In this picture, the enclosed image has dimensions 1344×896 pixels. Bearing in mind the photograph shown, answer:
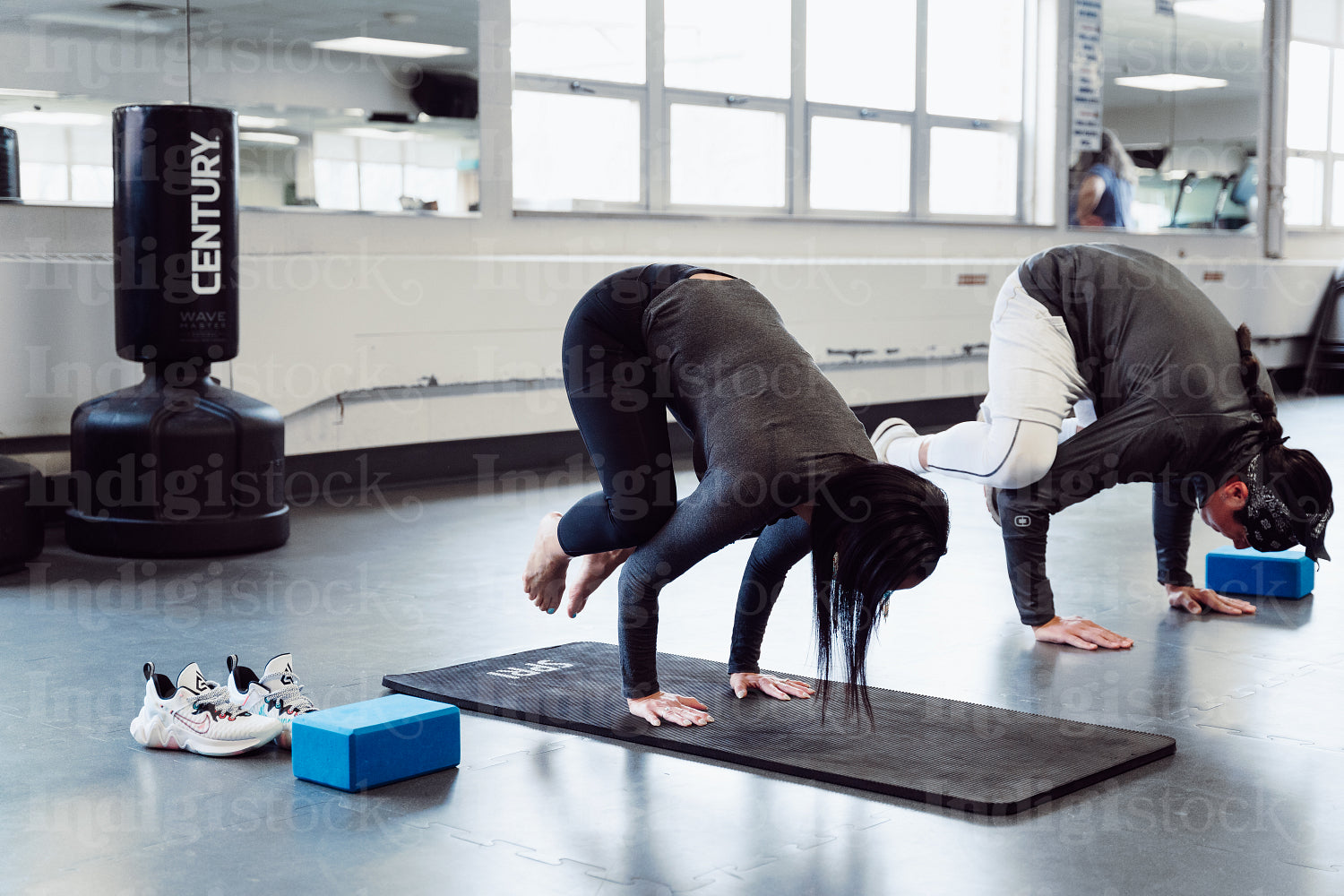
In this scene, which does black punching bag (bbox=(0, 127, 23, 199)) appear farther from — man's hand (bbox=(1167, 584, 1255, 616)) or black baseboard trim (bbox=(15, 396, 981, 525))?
man's hand (bbox=(1167, 584, 1255, 616))

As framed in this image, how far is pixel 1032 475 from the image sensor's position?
10.9 feet

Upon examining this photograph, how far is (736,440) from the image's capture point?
243cm

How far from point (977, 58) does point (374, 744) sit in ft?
24.7

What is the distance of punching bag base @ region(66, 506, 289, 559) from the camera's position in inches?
175

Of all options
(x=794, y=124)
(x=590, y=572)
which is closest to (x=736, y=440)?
(x=590, y=572)

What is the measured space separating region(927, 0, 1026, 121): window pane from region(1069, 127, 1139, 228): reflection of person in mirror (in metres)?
0.63

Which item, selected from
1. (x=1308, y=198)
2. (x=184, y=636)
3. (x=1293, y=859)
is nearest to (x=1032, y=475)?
(x=1293, y=859)

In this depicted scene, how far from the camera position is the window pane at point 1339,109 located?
11.5 m

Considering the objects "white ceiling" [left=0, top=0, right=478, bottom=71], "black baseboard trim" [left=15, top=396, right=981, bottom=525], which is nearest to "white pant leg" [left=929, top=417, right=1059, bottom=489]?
"black baseboard trim" [left=15, top=396, right=981, bottom=525]

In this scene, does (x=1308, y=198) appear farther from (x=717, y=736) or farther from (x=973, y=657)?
(x=717, y=736)

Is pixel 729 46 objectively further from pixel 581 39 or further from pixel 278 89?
pixel 278 89

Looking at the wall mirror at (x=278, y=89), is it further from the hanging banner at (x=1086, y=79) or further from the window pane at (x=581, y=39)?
the hanging banner at (x=1086, y=79)

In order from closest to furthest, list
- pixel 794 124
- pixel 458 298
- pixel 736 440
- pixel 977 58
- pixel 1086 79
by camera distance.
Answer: pixel 736 440, pixel 458 298, pixel 794 124, pixel 977 58, pixel 1086 79

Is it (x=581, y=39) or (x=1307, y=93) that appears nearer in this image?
(x=581, y=39)
